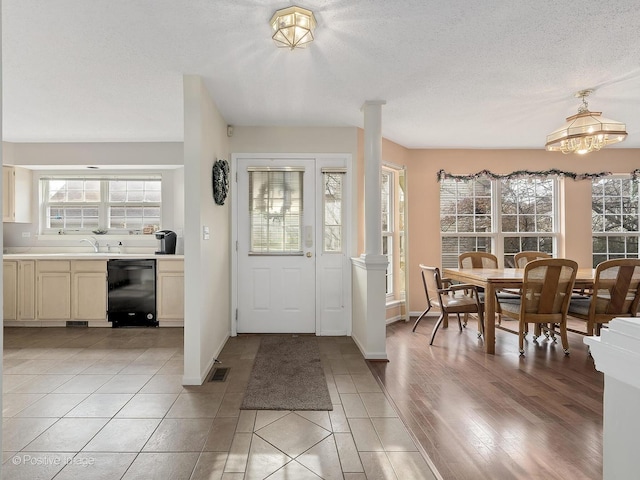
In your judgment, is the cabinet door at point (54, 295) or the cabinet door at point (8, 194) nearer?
the cabinet door at point (54, 295)

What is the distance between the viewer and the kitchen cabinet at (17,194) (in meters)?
5.06

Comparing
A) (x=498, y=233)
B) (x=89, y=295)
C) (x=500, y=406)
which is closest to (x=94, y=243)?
(x=89, y=295)

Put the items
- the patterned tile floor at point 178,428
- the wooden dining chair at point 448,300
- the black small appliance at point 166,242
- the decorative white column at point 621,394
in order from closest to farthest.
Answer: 1. the decorative white column at point 621,394
2. the patterned tile floor at point 178,428
3. the wooden dining chair at point 448,300
4. the black small appliance at point 166,242

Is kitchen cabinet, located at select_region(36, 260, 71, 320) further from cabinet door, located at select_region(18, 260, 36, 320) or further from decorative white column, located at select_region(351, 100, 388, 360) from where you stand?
decorative white column, located at select_region(351, 100, 388, 360)

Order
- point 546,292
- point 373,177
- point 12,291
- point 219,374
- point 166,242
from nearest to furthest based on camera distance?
point 219,374 < point 546,292 < point 373,177 < point 12,291 < point 166,242

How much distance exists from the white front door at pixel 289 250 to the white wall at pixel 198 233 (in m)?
0.92

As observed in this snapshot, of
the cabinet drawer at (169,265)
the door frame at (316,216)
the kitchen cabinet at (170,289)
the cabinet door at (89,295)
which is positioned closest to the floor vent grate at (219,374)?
the door frame at (316,216)

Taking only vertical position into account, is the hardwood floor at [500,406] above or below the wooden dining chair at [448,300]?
below

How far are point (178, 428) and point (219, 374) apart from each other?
879 millimetres

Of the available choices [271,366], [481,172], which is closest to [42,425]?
[271,366]

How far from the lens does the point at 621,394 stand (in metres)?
0.81

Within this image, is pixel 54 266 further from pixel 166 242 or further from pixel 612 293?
pixel 612 293

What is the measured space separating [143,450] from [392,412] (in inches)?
58.8

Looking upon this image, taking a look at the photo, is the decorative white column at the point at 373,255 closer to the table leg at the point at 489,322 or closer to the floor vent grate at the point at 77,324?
the table leg at the point at 489,322
